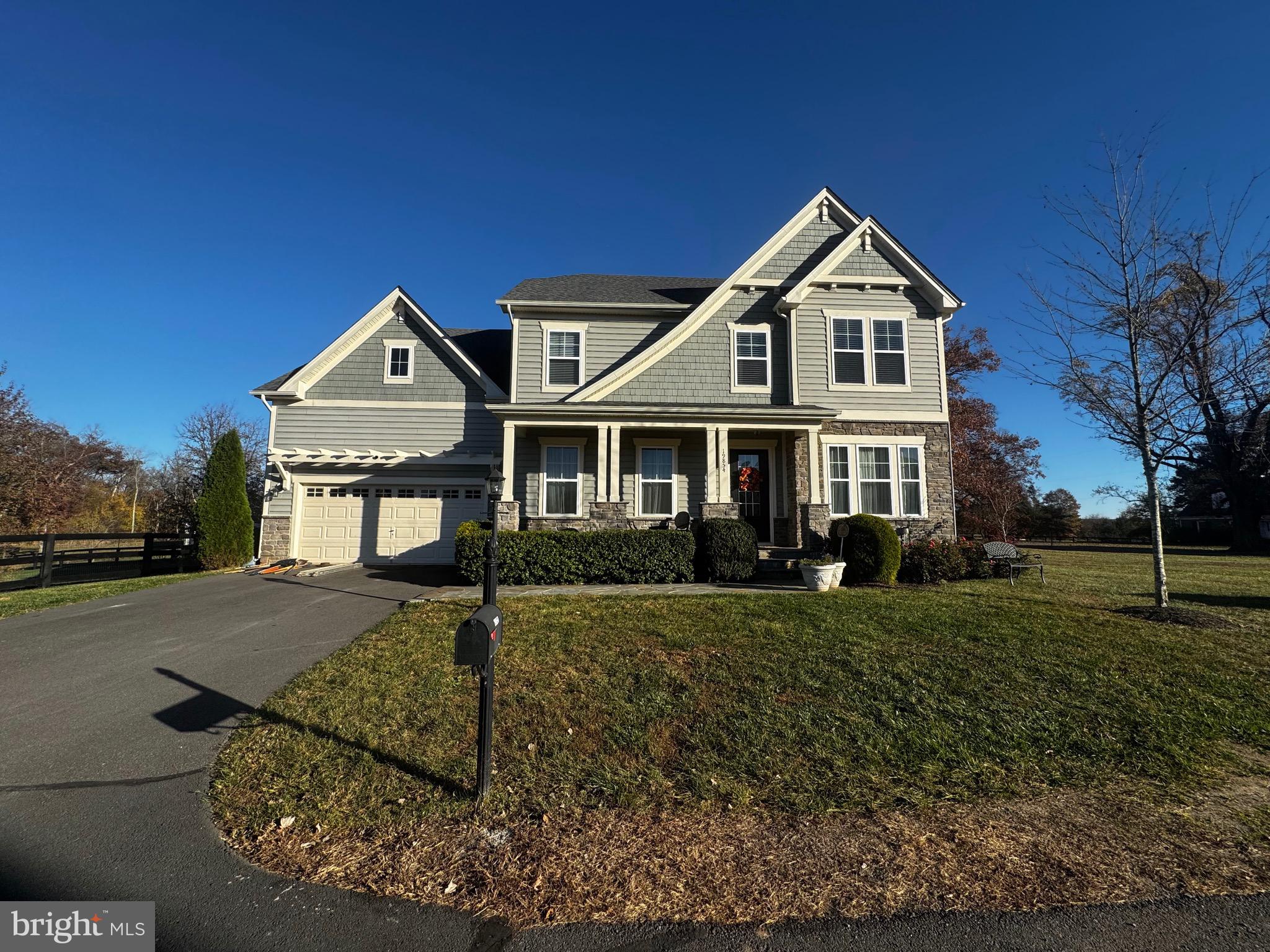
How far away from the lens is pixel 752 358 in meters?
13.1

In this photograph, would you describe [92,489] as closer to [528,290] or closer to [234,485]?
[234,485]

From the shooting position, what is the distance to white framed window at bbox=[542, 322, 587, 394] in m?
13.8

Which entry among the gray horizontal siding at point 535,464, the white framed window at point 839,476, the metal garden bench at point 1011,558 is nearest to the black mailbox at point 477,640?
the gray horizontal siding at point 535,464

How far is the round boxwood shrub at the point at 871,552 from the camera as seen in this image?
9516 mm

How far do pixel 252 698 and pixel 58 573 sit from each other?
11.1 m

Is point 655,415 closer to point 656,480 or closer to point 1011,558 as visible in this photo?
point 656,480

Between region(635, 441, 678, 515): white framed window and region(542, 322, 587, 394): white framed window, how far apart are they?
267 cm

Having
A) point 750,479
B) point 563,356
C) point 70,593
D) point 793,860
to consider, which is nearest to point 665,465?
point 750,479

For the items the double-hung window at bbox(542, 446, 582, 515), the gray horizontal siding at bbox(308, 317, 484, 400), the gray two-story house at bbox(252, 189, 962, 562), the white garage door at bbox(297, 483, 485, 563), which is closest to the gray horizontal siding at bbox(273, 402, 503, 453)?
the gray two-story house at bbox(252, 189, 962, 562)

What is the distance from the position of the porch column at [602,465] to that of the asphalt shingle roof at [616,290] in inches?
158

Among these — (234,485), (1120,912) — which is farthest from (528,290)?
(1120,912)

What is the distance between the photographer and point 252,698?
4.64 meters

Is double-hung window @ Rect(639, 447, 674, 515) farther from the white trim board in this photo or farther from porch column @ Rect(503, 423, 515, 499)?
porch column @ Rect(503, 423, 515, 499)

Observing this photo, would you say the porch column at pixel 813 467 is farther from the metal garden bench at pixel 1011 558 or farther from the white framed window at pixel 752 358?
the metal garden bench at pixel 1011 558
